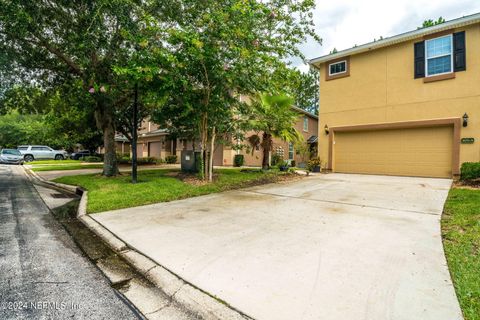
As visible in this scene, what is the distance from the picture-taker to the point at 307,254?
126 inches

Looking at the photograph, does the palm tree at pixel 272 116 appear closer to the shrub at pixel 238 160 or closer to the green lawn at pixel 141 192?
the green lawn at pixel 141 192

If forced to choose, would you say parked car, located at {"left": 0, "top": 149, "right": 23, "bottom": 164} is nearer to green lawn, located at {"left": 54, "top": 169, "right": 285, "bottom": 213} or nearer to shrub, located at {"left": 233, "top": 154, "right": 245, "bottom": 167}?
green lawn, located at {"left": 54, "top": 169, "right": 285, "bottom": 213}

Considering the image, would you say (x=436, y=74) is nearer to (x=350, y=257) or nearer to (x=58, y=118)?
(x=350, y=257)

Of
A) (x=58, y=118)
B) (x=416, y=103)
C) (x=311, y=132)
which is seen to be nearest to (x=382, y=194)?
(x=416, y=103)

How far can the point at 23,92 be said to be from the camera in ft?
37.7

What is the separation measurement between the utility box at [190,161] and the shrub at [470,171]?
413 inches

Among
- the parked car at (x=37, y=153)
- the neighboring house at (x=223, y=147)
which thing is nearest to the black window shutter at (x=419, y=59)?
the neighboring house at (x=223, y=147)

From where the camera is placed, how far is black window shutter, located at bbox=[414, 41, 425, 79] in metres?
11.2

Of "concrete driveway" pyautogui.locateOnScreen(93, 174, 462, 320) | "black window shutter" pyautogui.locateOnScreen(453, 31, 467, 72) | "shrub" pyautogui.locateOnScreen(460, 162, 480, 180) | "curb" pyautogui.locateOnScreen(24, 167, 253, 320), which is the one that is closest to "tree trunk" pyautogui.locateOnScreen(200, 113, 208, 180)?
"concrete driveway" pyautogui.locateOnScreen(93, 174, 462, 320)

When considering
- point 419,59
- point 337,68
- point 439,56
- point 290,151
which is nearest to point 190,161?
point 337,68

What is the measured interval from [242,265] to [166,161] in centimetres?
2118

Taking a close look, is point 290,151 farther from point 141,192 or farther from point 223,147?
point 141,192

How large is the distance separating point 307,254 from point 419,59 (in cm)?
1215

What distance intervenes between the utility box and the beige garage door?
7.67 meters
